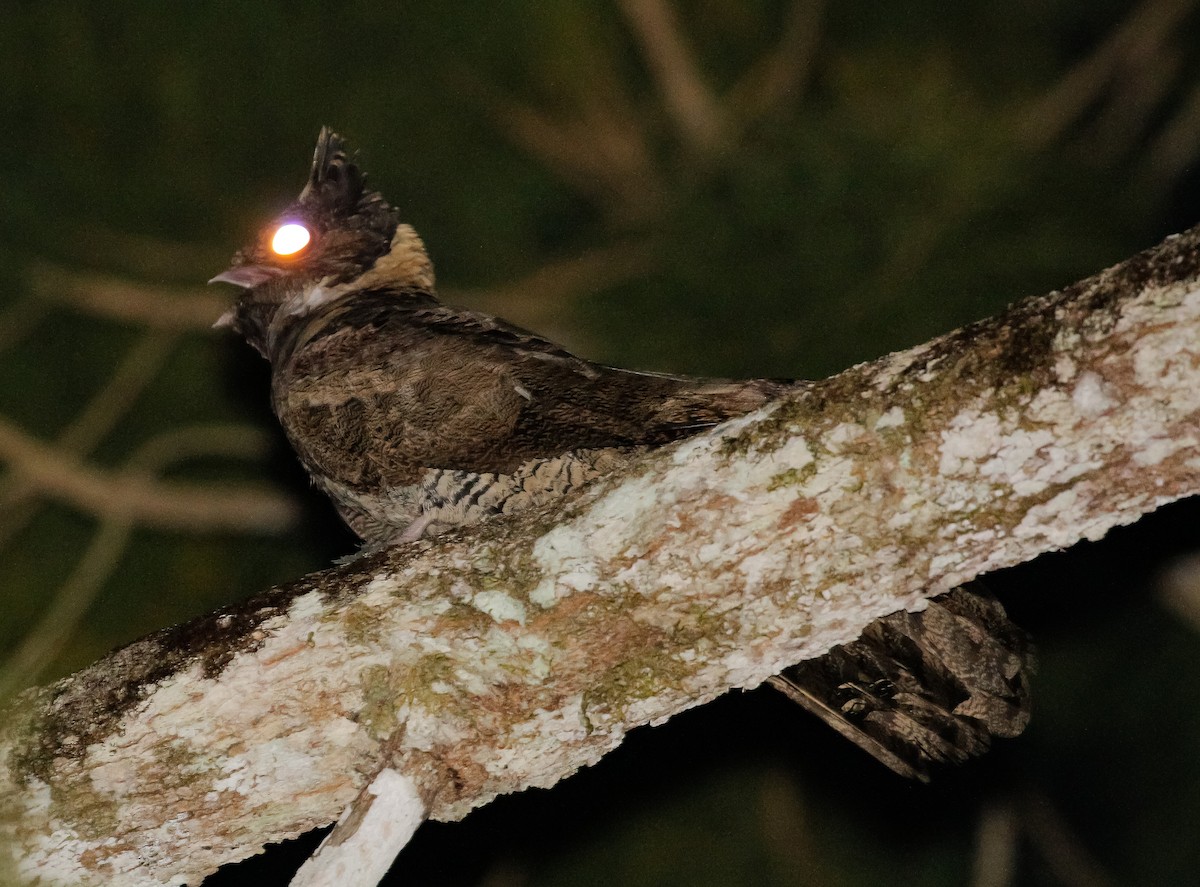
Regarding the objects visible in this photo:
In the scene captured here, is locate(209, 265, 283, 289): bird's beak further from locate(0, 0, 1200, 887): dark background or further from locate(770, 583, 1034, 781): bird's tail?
locate(770, 583, 1034, 781): bird's tail

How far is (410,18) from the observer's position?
4.80m

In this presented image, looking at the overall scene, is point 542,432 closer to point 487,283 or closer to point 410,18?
point 487,283

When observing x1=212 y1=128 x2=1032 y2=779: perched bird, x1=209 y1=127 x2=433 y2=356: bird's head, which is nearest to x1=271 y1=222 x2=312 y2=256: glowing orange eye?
x1=209 y1=127 x2=433 y2=356: bird's head

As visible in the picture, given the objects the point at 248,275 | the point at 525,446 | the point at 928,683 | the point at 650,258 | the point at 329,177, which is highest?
the point at 650,258

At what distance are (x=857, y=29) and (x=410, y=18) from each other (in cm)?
185

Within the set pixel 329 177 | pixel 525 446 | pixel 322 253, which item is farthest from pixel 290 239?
pixel 525 446

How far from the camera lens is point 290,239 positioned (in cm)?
398

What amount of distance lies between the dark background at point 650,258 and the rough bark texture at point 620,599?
194 centimetres

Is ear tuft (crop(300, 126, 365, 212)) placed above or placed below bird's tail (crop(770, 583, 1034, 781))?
above

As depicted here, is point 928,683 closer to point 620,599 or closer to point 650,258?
point 620,599

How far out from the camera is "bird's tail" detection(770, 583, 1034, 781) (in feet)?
7.80

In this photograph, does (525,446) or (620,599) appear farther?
(525,446)

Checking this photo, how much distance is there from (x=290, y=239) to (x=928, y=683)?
266 cm

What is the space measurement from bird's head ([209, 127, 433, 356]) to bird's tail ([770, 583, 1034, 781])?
214cm
